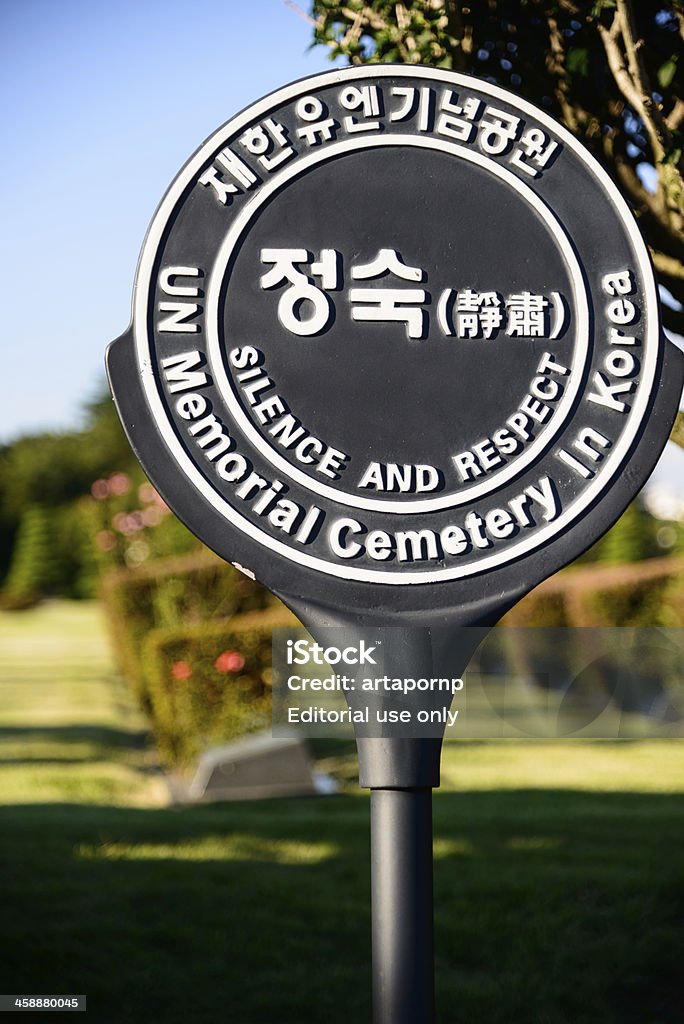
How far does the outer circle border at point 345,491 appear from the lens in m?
2.74

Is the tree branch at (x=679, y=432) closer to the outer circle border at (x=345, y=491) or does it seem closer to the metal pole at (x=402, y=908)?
the outer circle border at (x=345, y=491)

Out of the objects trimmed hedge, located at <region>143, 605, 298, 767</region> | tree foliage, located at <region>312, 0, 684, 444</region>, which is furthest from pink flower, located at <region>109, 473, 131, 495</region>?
tree foliage, located at <region>312, 0, 684, 444</region>

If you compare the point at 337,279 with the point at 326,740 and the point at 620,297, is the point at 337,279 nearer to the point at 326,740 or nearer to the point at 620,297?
the point at 620,297

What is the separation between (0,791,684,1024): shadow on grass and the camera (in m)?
4.06

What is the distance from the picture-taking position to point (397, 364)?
109 inches

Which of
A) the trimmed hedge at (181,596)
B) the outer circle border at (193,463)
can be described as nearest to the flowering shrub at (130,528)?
the trimmed hedge at (181,596)

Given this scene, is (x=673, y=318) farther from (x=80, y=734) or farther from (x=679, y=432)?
(x=80, y=734)

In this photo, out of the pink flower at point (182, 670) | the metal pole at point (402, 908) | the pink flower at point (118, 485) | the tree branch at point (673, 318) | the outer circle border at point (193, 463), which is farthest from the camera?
the pink flower at point (118, 485)

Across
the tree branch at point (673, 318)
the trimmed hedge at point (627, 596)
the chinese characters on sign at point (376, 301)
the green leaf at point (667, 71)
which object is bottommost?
the trimmed hedge at point (627, 596)

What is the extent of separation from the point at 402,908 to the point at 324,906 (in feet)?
8.26

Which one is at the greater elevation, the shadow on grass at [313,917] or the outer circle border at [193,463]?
the outer circle border at [193,463]

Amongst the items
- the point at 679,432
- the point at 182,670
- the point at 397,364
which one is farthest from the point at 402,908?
the point at 182,670

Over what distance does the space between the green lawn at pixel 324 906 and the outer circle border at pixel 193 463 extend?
6.60 ft

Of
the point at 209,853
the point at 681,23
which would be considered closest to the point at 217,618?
the point at 209,853
